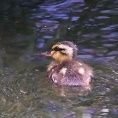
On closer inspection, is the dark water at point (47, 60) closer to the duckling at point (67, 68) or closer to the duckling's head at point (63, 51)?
the duckling at point (67, 68)

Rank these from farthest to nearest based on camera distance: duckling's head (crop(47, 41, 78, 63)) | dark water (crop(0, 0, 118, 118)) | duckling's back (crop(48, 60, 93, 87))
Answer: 1. duckling's head (crop(47, 41, 78, 63))
2. duckling's back (crop(48, 60, 93, 87))
3. dark water (crop(0, 0, 118, 118))

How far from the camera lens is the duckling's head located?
20.0 feet

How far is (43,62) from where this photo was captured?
21.5ft

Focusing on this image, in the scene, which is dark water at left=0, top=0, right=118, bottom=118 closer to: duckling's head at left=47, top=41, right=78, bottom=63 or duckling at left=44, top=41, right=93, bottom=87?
duckling at left=44, top=41, right=93, bottom=87

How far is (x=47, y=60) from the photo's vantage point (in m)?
6.62

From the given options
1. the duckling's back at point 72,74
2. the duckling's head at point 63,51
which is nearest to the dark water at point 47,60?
the duckling's back at point 72,74

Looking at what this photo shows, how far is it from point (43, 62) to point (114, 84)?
1006 mm

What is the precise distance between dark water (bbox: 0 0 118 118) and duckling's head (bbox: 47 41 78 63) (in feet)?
0.66

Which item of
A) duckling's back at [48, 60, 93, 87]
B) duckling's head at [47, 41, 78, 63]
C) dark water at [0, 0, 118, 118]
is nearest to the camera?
dark water at [0, 0, 118, 118]

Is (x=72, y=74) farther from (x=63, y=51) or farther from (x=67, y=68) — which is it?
(x=63, y=51)

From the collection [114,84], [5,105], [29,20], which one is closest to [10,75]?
[5,105]

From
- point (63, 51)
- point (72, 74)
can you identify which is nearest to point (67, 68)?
point (72, 74)

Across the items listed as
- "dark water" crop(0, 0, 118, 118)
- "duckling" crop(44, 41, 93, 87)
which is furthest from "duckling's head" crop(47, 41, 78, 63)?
"dark water" crop(0, 0, 118, 118)

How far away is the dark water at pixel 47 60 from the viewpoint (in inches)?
216
